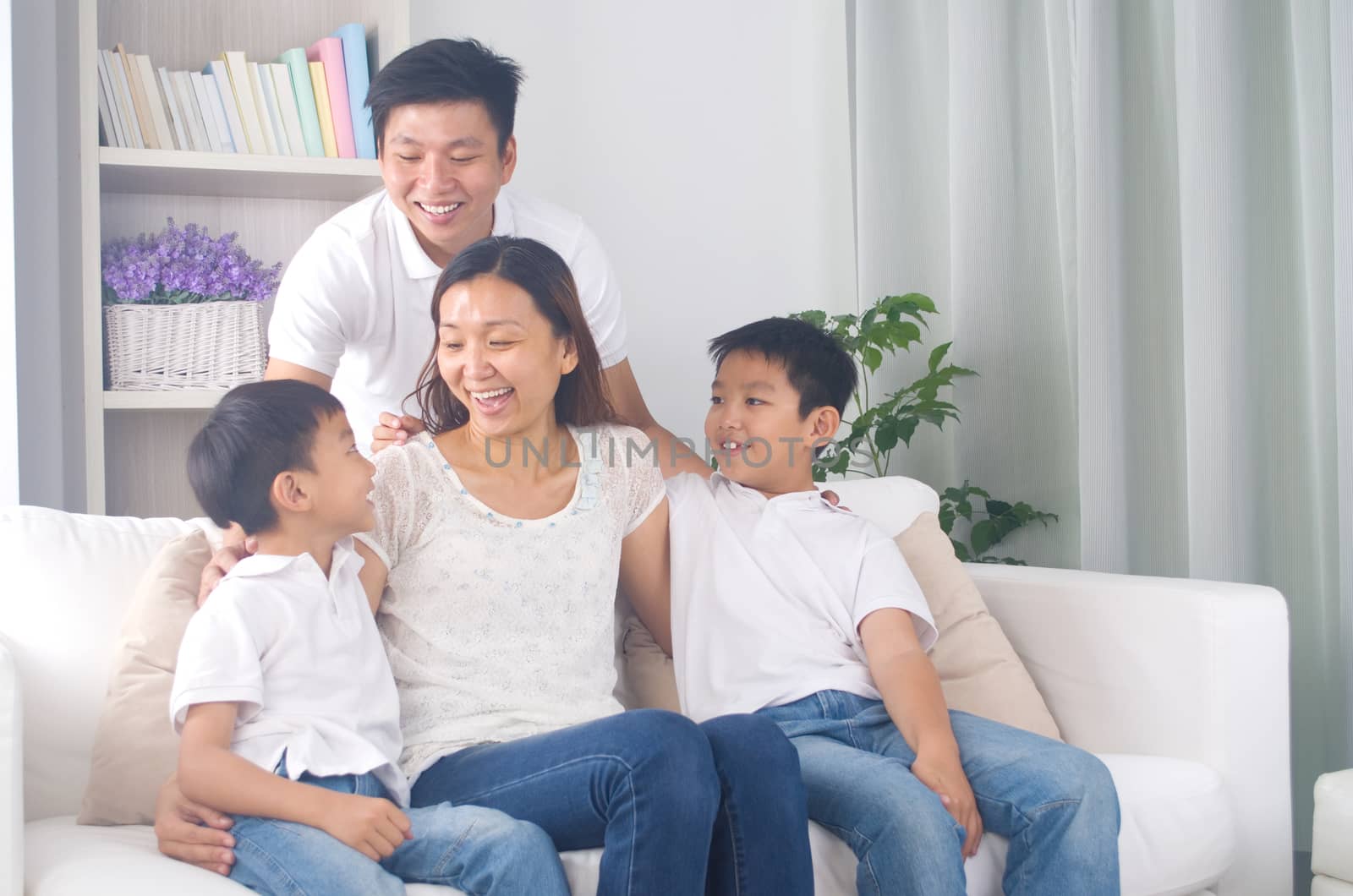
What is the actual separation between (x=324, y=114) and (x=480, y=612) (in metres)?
1.56

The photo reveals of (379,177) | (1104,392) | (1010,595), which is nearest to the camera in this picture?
(1010,595)

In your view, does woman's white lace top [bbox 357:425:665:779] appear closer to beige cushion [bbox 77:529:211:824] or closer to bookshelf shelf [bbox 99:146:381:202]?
beige cushion [bbox 77:529:211:824]

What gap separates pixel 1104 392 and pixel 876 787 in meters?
1.31

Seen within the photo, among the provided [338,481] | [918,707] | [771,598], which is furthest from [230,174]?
[918,707]

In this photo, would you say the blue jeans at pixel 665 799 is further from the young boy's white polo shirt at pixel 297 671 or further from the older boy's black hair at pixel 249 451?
the older boy's black hair at pixel 249 451

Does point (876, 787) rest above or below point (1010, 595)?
below

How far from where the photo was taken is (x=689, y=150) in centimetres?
314

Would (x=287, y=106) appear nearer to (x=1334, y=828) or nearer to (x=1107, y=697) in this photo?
(x=1107, y=697)

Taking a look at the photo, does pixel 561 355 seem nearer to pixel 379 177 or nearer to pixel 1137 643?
pixel 1137 643

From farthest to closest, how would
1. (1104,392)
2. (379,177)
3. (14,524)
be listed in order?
(379,177), (1104,392), (14,524)

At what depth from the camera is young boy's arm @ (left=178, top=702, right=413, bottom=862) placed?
1.16 m

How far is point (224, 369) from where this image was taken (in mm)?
2547

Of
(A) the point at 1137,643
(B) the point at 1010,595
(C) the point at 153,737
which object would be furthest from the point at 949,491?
(C) the point at 153,737

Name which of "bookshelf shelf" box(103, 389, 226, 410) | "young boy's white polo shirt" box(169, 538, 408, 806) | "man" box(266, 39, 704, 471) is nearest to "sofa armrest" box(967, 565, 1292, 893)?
"man" box(266, 39, 704, 471)
